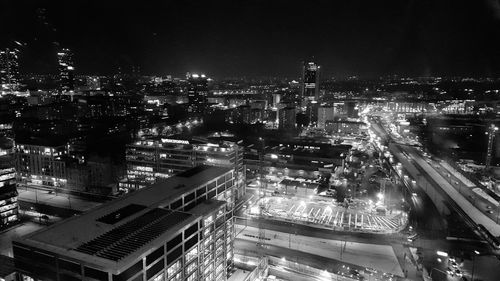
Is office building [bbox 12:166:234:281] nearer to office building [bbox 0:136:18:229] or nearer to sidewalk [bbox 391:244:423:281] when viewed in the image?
sidewalk [bbox 391:244:423:281]

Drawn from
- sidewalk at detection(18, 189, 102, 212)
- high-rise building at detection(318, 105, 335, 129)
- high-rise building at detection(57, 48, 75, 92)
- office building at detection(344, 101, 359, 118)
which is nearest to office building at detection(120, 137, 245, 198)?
sidewalk at detection(18, 189, 102, 212)

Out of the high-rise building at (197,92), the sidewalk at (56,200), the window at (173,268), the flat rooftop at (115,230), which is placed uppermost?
the high-rise building at (197,92)

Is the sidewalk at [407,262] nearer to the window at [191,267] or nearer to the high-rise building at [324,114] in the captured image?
the window at [191,267]

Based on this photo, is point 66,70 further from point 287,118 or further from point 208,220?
point 208,220

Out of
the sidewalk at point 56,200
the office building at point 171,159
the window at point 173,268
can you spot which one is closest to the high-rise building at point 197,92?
the office building at point 171,159

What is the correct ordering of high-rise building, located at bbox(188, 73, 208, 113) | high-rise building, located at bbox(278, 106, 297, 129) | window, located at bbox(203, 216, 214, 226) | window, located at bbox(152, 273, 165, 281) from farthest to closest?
high-rise building, located at bbox(188, 73, 208, 113)
high-rise building, located at bbox(278, 106, 297, 129)
window, located at bbox(203, 216, 214, 226)
window, located at bbox(152, 273, 165, 281)

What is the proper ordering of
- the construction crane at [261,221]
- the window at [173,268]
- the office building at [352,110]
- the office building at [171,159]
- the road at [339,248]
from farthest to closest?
the office building at [352,110] < the office building at [171,159] < the road at [339,248] < the construction crane at [261,221] < the window at [173,268]
